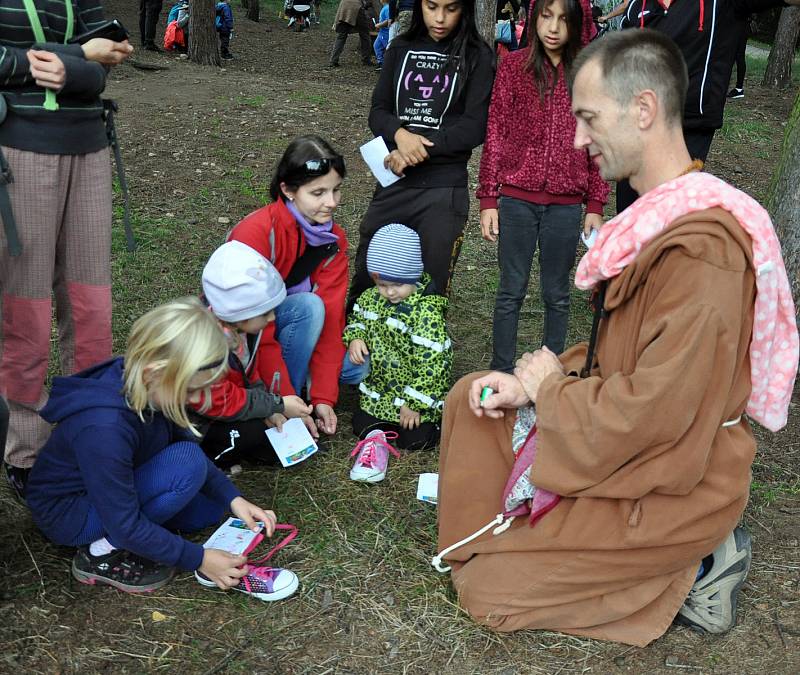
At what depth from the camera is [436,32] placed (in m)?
3.87

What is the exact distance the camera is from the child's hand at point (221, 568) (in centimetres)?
275

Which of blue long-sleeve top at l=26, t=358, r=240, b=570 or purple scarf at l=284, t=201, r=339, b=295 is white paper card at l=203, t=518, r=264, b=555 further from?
purple scarf at l=284, t=201, r=339, b=295

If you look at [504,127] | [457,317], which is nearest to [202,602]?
[504,127]

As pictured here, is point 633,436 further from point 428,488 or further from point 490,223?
point 490,223

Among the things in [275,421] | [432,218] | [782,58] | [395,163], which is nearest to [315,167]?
[395,163]

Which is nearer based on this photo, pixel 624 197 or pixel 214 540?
pixel 214 540

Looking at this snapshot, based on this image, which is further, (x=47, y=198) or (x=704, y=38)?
(x=704, y=38)

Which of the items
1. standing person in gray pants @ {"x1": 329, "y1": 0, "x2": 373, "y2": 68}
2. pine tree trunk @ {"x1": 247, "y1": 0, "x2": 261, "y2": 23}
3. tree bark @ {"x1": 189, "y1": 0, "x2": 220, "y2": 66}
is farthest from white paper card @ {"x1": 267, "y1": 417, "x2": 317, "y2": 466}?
pine tree trunk @ {"x1": 247, "y1": 0, "x2": 261, "y2": 23}

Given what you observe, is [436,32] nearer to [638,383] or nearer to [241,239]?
[241,239]

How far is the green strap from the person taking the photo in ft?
9.52

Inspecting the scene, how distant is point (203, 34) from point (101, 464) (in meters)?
11.7

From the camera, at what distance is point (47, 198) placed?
9.96 ft

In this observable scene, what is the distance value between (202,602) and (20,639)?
0.55 m

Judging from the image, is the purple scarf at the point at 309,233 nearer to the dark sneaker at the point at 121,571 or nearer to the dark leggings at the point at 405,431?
the dark leggings at the point at 405,431
